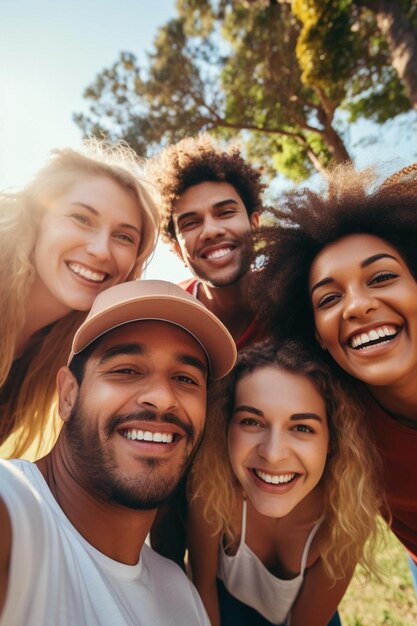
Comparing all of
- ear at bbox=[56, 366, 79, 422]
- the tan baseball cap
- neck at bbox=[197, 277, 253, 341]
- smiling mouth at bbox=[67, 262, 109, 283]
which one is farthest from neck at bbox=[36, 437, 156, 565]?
neck at bbox=[197, 277, 253, 341]

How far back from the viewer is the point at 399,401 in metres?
2.47

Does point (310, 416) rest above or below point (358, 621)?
above

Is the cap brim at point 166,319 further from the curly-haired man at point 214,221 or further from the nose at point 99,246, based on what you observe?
the curly-haired man at point 214,221

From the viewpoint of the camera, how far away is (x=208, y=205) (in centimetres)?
368

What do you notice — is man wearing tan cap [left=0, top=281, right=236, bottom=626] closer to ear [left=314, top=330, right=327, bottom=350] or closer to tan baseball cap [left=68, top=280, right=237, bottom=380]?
tan baseball cap [left=68, top=280, right=237, bottom=380]

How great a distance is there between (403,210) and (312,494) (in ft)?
6.41

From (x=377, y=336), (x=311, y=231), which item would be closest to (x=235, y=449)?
(x=377, y=336)

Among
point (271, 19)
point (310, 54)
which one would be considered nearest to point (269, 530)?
point (310, 54)

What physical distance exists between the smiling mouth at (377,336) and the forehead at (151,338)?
3.10 ft

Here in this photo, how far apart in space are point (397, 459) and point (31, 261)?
2.88 m

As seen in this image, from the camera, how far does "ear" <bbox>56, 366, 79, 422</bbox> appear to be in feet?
6.41

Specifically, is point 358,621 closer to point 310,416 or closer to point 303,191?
point 310,416

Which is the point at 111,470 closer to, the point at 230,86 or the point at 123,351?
the point at 123,351

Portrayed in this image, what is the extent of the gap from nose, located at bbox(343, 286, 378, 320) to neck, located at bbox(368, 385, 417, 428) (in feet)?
2.00
